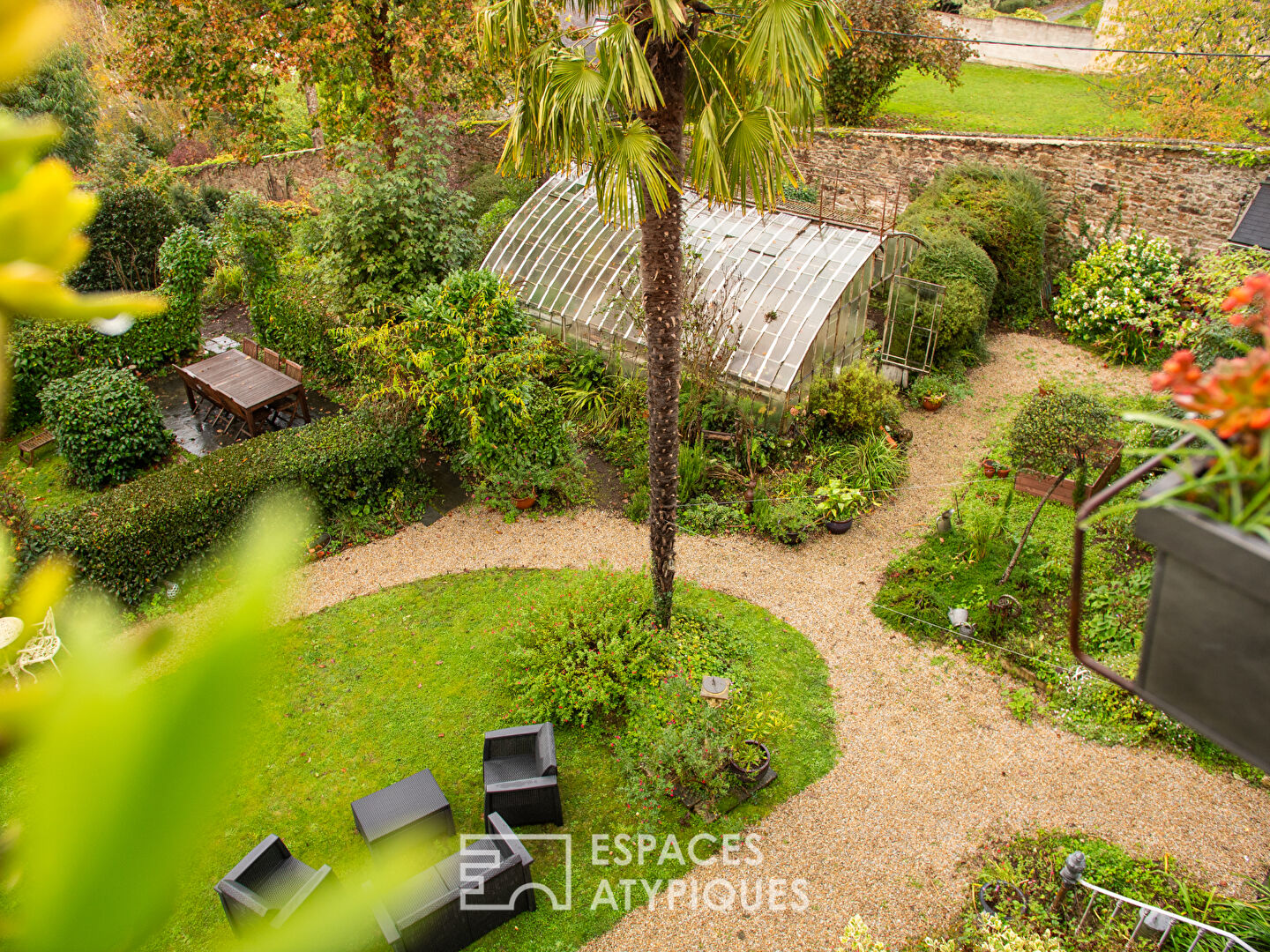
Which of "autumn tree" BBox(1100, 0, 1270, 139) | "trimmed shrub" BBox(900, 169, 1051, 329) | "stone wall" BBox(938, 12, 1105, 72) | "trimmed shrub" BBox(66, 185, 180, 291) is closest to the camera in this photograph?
"trimmed shrub" BBox(900, 169, 1051, 329)

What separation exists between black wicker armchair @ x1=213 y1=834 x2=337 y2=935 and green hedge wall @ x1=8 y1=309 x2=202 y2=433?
7739 millimetres

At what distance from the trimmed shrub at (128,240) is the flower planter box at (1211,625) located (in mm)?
17744

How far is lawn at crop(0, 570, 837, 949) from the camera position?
6895 mm

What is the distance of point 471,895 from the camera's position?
20.2ft

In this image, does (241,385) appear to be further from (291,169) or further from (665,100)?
Result: (291,169)

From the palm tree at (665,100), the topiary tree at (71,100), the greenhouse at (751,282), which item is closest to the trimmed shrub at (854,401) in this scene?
the greenhouse at (751,282)

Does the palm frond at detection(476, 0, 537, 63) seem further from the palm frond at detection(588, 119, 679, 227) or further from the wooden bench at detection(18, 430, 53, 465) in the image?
the wooden bench at detection(18, 430, 53, 465)

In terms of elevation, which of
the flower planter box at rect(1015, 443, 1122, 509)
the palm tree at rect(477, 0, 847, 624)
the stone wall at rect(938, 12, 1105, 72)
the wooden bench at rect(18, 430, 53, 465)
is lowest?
the wooden bench at rect(18, 430, 53, 465)

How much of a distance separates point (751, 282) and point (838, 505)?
3690 millimetres

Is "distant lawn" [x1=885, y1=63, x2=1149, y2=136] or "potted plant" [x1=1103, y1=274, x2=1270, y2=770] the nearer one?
"potted plant" [x1=1103, y1=274, x2=1270, y2=770]

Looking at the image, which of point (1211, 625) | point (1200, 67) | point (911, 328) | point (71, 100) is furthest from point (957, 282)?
point (71, 100)

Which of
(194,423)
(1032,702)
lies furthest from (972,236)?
(194,423)

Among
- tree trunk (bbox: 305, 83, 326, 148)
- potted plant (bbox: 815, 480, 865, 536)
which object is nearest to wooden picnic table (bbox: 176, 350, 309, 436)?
potted plant (bbox: 815, 480, 865, 536)

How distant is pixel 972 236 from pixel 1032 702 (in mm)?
9763
